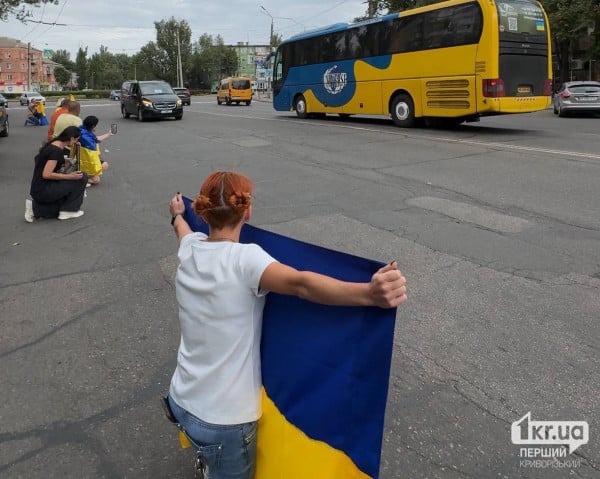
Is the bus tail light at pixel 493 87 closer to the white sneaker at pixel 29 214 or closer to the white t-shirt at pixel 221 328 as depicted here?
the white sneaker at pixel 29 214

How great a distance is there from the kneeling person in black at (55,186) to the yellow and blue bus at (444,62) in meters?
10.9

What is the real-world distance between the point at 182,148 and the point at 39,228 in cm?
761

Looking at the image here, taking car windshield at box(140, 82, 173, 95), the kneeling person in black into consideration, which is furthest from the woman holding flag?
car windshield at box(140, 82, 173, 95)

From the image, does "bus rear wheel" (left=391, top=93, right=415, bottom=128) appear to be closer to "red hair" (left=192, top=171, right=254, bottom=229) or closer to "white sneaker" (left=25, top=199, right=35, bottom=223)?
"white sneaker" (left=25, top=199, right=35, bottom=223)

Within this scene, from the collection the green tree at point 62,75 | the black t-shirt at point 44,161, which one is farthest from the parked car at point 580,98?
the green tree at point 62,75

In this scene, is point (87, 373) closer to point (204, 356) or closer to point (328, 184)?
point (204, 356)

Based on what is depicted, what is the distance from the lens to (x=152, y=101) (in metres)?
23.2

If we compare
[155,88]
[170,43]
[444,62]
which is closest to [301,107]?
[155,88]

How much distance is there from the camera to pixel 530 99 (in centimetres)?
1503

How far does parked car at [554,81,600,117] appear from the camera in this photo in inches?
860

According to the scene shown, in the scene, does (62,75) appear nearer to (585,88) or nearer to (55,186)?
(585,88)

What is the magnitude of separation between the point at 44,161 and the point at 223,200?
628 centimetres

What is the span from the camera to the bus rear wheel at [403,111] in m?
16.9

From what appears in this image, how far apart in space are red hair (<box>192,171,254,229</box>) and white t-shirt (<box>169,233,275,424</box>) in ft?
0.30
